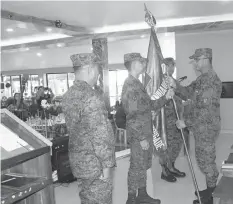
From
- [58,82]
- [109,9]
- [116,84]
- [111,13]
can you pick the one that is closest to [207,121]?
[109,9]

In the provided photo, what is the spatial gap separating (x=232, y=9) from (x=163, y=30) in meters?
1.32

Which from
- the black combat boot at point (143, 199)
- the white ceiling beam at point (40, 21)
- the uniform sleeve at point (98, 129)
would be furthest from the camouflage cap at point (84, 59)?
the white ceiling beam at point (40, 21)

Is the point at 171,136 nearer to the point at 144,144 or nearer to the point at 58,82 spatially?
the point at 144,144

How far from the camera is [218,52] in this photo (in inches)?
295

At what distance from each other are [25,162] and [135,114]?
138 cm

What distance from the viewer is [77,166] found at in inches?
89.0

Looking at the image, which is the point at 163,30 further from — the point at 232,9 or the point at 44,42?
the point at 44,42

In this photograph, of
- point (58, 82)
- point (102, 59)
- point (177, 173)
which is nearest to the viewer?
point (177, 173)

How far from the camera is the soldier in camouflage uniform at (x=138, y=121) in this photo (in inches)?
117

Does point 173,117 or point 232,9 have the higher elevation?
point 232,9

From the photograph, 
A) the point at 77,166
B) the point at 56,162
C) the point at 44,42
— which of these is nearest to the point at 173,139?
the point at 56,162

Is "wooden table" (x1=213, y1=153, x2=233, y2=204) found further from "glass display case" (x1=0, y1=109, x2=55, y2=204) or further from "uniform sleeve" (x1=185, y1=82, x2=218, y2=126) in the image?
"uniform sleeve" (x1=185, y1=82, x2=218, y2=126)

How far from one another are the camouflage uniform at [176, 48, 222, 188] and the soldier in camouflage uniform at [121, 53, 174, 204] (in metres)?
0.35

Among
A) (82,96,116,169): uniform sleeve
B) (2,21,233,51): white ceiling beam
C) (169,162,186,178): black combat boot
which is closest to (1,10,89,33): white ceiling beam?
(2,21,233,51): white ceiling beam
